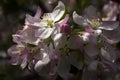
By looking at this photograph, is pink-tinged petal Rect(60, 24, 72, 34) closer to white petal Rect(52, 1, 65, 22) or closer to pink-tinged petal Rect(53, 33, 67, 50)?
pink-tinged petal Rect(53, 33, 67, 50)

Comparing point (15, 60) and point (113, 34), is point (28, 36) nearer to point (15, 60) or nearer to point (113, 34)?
point (15, 60)

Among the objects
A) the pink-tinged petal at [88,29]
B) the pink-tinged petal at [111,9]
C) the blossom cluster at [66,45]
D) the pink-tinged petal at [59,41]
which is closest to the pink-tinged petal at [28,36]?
the blossom cluster at [66,45]

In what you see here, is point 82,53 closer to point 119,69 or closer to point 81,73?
point 81,73

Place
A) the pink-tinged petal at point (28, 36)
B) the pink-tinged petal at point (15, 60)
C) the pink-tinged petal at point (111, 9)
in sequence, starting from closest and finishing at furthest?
the pink-tinged petal at point (28, 36) < the pink-tinged petal at point (15, 60) < the pink-tinged petal at point (111, 9)

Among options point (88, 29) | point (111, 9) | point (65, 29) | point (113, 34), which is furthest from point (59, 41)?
point (111, 9)

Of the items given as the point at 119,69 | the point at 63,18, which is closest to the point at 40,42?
the point at 63,18

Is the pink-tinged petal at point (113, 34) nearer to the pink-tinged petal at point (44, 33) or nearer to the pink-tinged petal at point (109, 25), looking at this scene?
the pink-tinged petal at point (109, 25)

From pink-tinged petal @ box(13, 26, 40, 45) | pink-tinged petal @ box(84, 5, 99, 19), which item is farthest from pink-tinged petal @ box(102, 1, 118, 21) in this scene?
pink-tinged petal @ box(13, 26, 40, 45)

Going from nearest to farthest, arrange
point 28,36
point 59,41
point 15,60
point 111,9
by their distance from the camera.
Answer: point 59,41 < point 28,36 < point 15,60 < point 111,9
